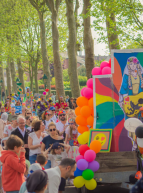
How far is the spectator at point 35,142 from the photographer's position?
6992 mm

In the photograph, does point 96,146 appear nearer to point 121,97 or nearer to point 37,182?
point 121,97

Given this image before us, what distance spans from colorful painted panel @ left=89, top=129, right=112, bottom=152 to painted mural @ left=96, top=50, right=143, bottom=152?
0.14m

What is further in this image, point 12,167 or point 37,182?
point 12,167

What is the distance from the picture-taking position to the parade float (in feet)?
20.5

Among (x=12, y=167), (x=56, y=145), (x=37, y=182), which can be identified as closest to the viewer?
(x=37, y=182)

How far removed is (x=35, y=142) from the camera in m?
Result: 7.12

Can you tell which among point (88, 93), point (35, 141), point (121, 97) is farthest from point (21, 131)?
point (121, 97)

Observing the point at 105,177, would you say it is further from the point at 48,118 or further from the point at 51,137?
the point at 48,118

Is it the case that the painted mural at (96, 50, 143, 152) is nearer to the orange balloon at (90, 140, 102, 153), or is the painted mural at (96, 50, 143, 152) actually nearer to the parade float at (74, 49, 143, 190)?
the parade float at (74, 49, 143, 190)

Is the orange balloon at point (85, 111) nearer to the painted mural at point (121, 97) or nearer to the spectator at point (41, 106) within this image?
the painted mural at point (121, 97)

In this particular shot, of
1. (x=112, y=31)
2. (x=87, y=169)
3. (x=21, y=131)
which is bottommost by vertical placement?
(x=87, y=169)

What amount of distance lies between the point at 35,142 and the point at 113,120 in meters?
1.94

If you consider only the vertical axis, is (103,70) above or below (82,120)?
above

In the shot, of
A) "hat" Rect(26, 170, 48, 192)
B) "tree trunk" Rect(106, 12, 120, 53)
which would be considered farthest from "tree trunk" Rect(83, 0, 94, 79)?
"hat" Rect(26, 170, 48, 192)
